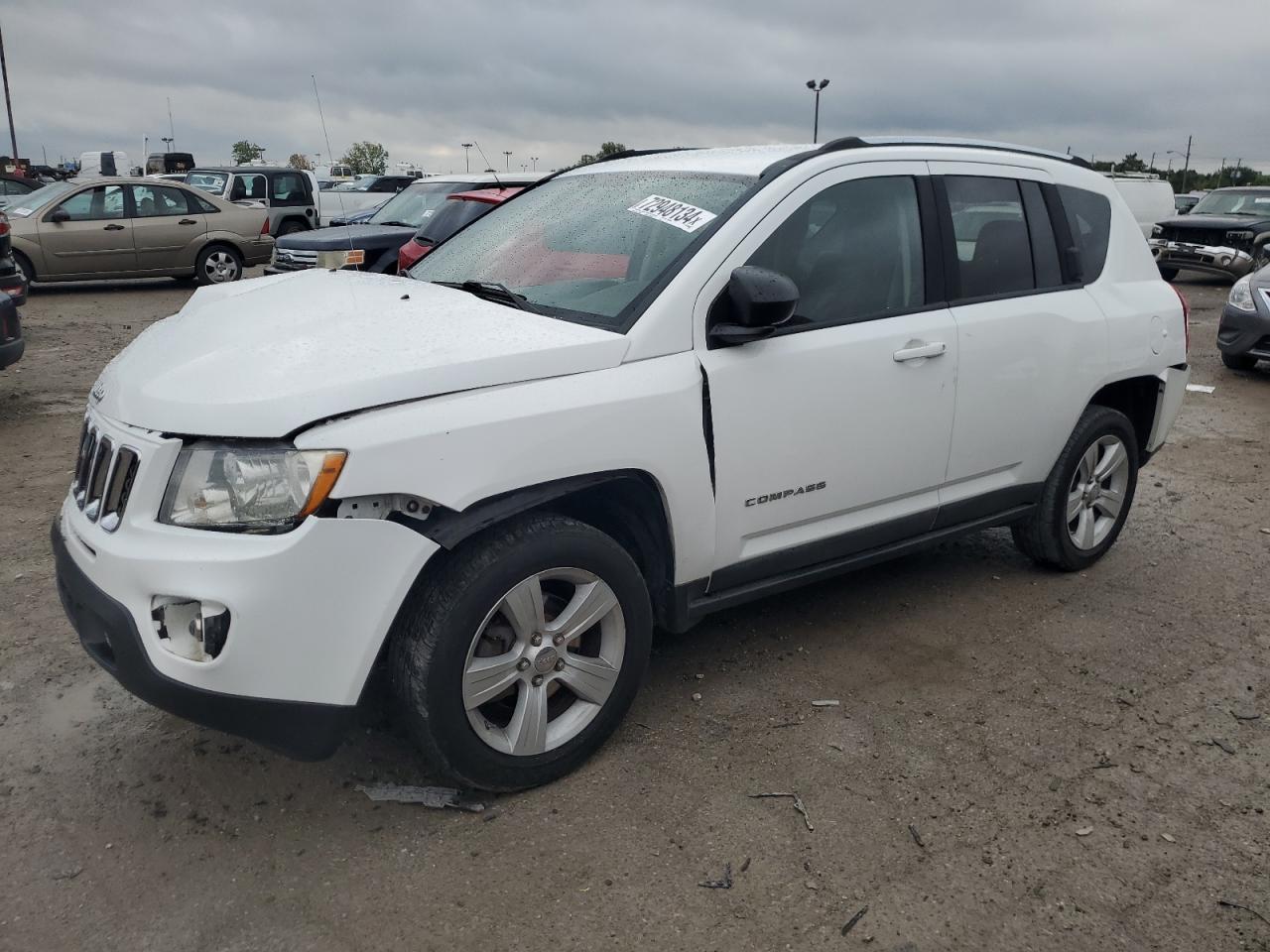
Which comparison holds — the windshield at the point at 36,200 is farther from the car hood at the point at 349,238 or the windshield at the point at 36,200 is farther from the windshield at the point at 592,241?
the windshield at the point at 592,241

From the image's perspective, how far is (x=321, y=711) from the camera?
2.58 m

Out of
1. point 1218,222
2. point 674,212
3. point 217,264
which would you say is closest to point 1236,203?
point 1218,222

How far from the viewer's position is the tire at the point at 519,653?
2.71 m

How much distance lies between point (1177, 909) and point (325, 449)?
2.37m

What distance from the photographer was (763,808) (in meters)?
2.97

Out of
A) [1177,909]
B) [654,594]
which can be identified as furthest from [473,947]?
[1177,909]

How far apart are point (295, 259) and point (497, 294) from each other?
375 inches

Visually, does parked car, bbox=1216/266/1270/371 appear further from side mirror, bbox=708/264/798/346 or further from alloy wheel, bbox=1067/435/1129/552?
side mirror, bbox=708/264/798/346

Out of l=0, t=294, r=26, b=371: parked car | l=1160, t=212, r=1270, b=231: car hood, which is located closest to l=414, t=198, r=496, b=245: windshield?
l=0, t=294, r=26, b=371: parked car

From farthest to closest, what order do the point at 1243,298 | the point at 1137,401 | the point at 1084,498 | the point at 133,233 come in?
the point at 133,233, the point at 1243,298, the point at 1137,401, the point at 1084,498

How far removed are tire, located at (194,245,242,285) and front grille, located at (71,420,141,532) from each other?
42.6 feet

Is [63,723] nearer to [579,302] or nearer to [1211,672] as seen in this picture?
[579,302]

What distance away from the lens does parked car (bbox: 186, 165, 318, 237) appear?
19.5 metres

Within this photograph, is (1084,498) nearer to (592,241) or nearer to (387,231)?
(592,241)
